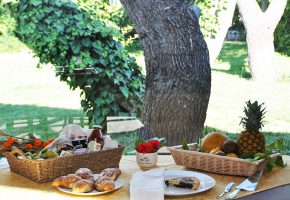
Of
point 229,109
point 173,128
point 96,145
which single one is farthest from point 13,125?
point 96,145

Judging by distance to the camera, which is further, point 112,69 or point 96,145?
point 112,69

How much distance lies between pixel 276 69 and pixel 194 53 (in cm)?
336

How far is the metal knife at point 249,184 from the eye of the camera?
1.32 m

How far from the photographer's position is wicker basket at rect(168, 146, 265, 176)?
1469 millimetres

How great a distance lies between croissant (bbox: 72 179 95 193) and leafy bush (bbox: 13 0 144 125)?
8.05ft

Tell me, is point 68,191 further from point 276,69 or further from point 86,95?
point 276,69

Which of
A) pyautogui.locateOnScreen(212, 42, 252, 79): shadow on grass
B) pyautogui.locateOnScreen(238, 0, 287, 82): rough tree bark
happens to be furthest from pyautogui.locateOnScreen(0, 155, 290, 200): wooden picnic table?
pyautogui.locateOnScreen(212, 42, 252, 79): shadow on grass

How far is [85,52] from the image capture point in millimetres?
3752

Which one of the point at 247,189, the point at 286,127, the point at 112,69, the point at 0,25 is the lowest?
the point at 286,127

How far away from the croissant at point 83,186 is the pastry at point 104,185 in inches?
0.6

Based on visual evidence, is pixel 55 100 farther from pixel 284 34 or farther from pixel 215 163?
pixel 215 163

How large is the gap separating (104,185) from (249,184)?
381 mm

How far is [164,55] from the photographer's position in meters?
2.89

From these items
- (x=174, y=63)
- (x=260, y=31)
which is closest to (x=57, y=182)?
(x=174, y=63)
